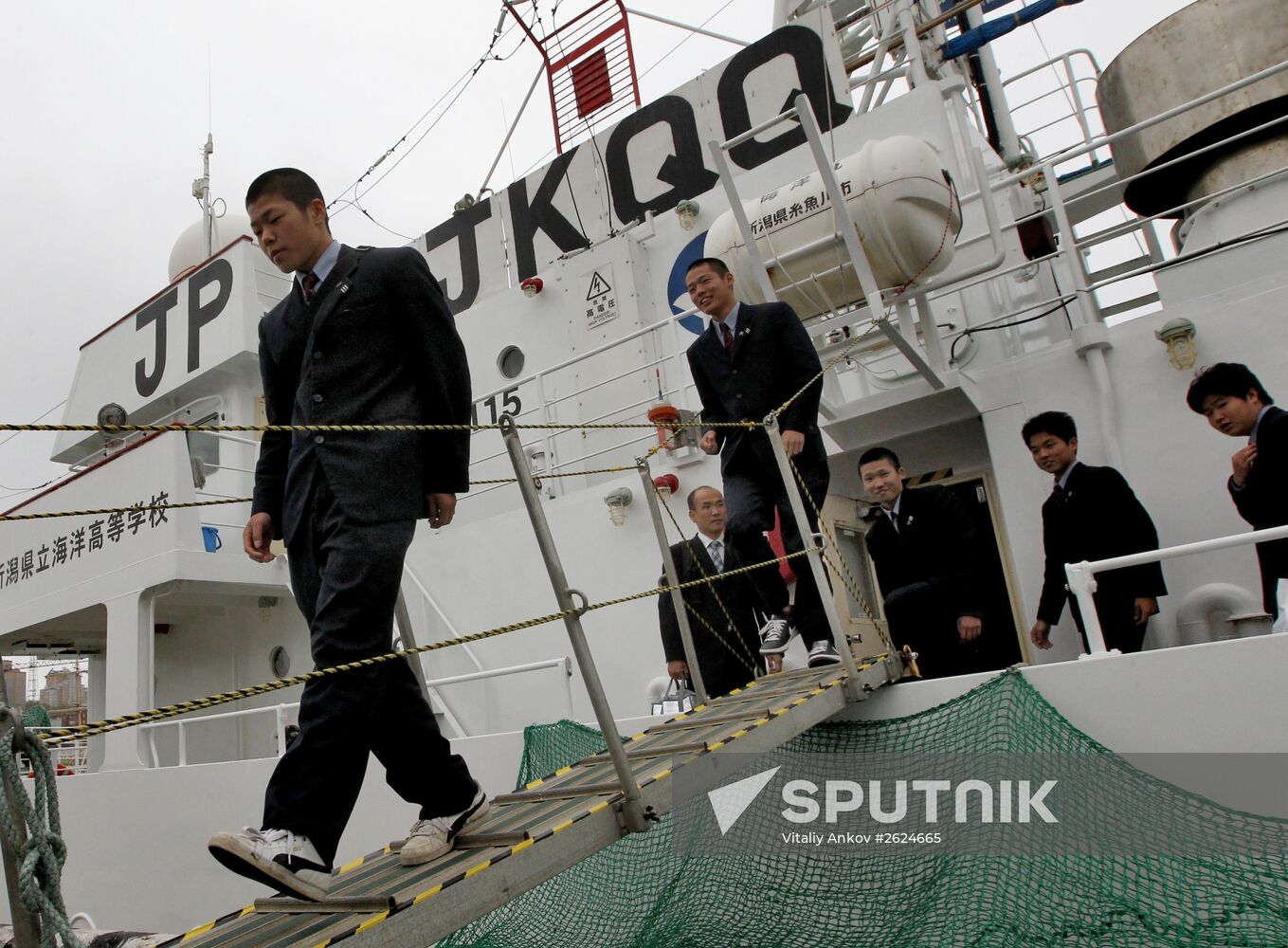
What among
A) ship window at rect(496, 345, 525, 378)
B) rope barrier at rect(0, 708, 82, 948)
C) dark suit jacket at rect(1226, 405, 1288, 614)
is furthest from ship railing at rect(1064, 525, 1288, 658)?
ship window at rect(496, 345, 525, 378)

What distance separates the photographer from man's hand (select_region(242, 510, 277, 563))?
6.69ft

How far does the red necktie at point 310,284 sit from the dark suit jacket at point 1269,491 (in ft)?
10.00

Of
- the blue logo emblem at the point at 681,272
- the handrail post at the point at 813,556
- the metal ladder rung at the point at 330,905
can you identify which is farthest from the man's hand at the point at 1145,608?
the blue logo emblem at the point at 681,272

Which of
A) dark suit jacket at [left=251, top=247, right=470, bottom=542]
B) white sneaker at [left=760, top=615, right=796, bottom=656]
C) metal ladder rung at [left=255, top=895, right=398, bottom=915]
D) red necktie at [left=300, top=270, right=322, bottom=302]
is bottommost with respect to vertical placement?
metal ladder rung at [left=255, top=895, right=398, bottom=915]

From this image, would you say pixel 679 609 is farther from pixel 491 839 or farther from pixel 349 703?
pixel 349 703

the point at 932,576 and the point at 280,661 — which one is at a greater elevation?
the point at 280,661

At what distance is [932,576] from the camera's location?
368 centimetres

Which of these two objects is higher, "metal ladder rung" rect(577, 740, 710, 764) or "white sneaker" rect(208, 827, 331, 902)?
"white sneaker" rect(208, 827, 331, 902)

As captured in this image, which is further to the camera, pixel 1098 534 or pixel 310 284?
pixel 1098 534

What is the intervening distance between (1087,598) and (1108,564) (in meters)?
0.14

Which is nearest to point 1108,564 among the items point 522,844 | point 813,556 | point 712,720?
point 813,556

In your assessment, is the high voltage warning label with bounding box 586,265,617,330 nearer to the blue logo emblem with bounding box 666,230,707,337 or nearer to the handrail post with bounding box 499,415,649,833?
the blue logo emblem with bounding box 666,230,707,337

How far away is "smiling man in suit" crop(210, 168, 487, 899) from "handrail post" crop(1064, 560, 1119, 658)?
1.79 m

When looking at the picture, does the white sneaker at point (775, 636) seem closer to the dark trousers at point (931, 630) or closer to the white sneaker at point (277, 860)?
the dark trousers at point (931, 630)
